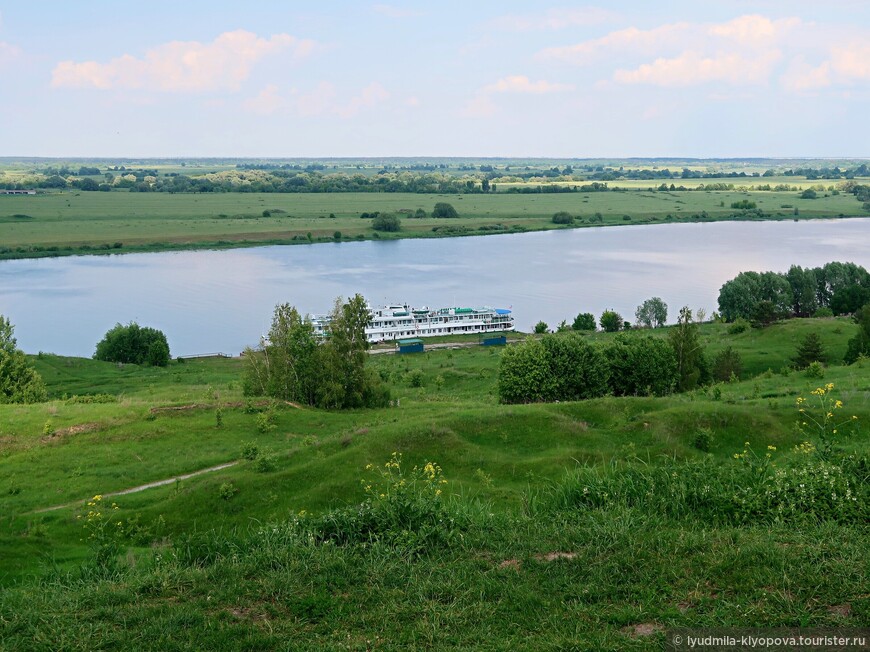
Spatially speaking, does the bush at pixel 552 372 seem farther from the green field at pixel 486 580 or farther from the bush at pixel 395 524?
the bush at pixel 395 524

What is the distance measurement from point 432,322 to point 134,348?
22.3m

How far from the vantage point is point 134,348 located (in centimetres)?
A: 5275

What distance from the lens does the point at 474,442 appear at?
19.6m

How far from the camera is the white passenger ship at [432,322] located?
196 feet

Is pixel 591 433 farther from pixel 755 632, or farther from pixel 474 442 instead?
pixel 755 632

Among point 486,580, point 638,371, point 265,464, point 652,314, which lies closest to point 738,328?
point 652,314

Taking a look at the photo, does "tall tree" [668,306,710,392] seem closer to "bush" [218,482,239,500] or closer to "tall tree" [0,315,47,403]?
"bush" [218,482,239,500]

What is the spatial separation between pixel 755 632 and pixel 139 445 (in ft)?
63.1

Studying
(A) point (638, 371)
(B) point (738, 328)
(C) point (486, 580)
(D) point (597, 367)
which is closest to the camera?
(C) point (486, 580)

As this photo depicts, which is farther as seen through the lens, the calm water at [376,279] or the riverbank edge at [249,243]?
the riverbank edge at [249,243]

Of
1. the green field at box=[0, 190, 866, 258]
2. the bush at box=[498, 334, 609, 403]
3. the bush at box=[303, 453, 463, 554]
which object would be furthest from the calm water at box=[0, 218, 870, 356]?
the bush at box=[303, 453, 463, 554]

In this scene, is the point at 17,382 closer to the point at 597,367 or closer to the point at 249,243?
the point at 597,367

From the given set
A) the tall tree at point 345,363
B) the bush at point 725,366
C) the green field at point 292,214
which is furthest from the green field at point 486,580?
the green field at point 292,214

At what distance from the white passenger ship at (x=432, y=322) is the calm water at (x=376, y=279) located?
2.90 m
